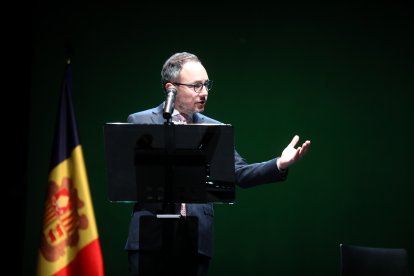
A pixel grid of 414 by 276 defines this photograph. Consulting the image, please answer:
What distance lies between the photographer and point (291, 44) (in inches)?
177

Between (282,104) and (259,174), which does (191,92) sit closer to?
(259,174)

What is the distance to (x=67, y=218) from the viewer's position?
9.20 feet

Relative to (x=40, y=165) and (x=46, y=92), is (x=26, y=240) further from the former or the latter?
(x=46, y=92)

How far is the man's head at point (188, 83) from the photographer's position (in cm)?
282

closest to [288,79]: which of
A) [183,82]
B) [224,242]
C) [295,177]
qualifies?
[295,177]

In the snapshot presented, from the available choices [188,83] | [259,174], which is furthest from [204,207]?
[188,83]

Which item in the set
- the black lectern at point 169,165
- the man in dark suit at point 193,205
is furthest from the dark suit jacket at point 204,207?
the black lectern at point 169,165

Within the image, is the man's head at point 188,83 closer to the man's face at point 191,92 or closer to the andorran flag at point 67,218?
the man's face at point 191,92

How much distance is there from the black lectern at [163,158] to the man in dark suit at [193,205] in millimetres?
325

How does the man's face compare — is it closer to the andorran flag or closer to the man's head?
the man's head

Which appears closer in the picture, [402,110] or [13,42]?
[13,42]

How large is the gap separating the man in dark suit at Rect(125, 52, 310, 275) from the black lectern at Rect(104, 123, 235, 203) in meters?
0.33

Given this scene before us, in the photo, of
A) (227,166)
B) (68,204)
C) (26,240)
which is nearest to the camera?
(227,166)

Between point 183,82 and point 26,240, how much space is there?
236 centimetres
